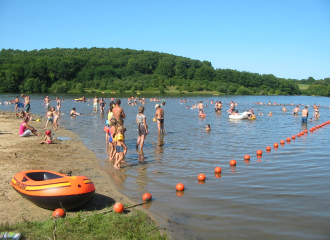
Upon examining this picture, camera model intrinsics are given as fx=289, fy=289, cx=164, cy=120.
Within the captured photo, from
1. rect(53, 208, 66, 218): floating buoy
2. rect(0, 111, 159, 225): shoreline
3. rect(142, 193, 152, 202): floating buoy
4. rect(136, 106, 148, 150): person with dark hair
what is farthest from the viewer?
rect(136, 106, 148, 150): person with dark hair

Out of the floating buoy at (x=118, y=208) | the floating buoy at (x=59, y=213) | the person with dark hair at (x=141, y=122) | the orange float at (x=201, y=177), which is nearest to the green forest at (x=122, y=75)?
the person with dark hair at (x=141, y=122)

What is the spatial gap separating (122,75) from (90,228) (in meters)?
111

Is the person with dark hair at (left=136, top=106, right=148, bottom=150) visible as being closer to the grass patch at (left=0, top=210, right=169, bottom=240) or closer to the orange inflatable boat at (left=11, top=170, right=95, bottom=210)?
the orange inflatable boat at (left=11, top=170, right=95, bottom=210)

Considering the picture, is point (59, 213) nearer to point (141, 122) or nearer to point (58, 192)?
point (58, 192)

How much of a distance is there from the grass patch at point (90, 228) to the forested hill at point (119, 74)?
8394 cm

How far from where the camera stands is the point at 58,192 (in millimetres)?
5332

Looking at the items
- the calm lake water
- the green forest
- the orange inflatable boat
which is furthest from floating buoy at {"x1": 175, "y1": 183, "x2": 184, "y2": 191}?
the green forest

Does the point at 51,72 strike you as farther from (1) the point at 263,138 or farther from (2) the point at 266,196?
(2) the point at 266,196

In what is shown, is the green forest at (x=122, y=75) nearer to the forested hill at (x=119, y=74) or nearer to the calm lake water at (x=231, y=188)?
the forested hill at (x=119, y=74)

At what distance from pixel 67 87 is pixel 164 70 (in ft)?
145

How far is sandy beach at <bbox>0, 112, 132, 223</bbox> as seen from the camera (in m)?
5.45

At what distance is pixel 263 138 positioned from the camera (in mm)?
15391

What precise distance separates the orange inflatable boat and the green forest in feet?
272

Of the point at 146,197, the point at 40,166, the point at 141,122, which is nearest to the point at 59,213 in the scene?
the point at 146,197
